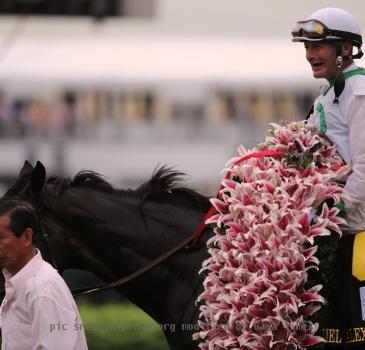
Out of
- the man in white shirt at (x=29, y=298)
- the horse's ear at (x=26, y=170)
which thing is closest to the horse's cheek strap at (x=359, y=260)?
the man in white shirt at (x=29, y=298)

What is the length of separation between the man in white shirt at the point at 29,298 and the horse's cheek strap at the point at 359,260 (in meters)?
1.41

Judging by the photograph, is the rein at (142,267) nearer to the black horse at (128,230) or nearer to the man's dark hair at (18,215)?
the black horse at (128,230)

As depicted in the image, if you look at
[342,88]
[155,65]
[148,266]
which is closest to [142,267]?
[148,266]

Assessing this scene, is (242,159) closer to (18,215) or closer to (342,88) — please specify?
(342,88)

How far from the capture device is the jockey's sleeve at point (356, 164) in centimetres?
539

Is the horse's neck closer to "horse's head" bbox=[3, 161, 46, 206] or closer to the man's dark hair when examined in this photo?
"horse's head" bbox=[3, 161, 46, 206]

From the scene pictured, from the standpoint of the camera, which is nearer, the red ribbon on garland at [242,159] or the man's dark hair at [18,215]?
the man's dark hair at [18,215]

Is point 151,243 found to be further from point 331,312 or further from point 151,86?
point 151,86

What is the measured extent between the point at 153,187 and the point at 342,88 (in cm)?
118

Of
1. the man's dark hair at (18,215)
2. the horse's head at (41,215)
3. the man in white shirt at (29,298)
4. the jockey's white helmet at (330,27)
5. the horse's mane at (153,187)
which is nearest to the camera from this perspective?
the man in white shirt at (29,298)

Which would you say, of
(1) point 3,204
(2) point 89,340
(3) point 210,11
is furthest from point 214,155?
(1) point 3,204

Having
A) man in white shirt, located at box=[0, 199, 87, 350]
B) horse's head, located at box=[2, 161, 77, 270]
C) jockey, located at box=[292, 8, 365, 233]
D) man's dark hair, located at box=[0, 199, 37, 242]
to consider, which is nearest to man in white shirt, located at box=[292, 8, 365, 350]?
jockey, located at box=[292, 8, 365, 233]

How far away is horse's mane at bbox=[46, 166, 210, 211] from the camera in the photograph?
5980mm

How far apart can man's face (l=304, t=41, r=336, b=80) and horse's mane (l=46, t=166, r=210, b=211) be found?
3.10 feet
